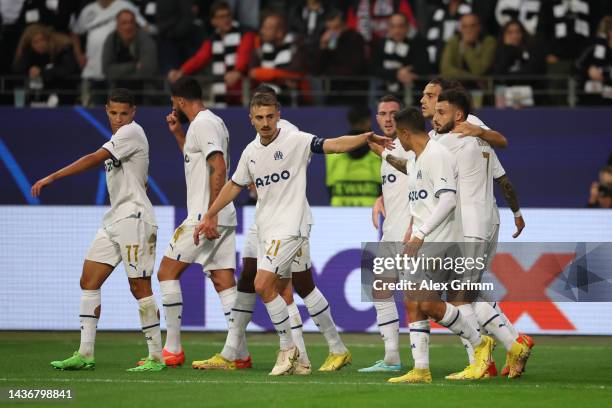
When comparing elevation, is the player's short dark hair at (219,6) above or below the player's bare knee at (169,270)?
above

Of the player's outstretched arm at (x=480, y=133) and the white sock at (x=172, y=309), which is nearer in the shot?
the player's outstretched arm at (x=480, y=133)

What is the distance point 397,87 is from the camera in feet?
59.2

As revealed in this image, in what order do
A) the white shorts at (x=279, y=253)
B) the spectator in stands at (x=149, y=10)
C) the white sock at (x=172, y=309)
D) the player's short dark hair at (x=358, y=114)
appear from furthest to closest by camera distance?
the spectator in stands at (x=149, y=10) → the player's short dark hair at (x=358, y=114) → the white sock at (x=172, y=309) → the white shorts at (x=279, y=253)

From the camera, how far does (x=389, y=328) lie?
11898 millimetres

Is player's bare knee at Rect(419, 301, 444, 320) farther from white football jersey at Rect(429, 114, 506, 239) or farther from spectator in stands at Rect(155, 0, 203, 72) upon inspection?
spectator in stands at Rect(155, 0, 203, 72)

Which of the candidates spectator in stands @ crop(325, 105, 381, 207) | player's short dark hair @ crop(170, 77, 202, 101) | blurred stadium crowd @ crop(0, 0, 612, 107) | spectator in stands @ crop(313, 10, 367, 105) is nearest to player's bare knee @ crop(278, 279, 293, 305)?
player's short dark hair @ crop(170, 77, 202, 101)

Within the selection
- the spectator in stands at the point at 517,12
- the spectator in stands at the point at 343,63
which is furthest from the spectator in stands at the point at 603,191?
the spectator in stands at the point at 343,63

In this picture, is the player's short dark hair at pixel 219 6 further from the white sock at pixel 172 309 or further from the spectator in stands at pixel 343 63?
the white sock at pixel 172 309

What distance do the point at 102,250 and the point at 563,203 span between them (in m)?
8.36

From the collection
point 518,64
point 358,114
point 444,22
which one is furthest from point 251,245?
point 444,22

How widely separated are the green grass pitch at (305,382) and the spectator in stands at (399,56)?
488cm

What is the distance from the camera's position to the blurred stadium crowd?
1795 centimetres

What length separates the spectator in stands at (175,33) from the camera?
19.1 metres

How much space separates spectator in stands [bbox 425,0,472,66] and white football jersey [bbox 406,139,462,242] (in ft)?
27.5
